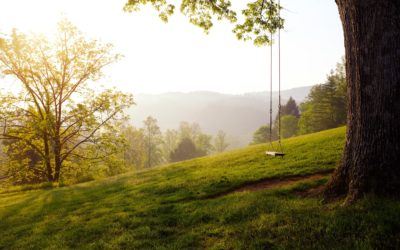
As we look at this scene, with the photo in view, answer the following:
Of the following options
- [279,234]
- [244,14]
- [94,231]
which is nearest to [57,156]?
[94,231]

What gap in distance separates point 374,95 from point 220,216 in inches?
204

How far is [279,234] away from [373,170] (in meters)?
2.66

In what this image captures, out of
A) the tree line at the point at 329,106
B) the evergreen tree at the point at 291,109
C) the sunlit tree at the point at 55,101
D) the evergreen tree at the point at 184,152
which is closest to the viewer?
the sunlit tree at the point at 55,101

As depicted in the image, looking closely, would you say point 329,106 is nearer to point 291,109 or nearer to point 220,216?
point 291,109

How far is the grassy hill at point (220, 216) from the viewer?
5.72 m

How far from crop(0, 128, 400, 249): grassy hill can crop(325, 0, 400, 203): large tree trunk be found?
1.93 feet

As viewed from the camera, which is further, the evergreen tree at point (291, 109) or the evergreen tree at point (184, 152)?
the evergreen tree at point (291, 109)

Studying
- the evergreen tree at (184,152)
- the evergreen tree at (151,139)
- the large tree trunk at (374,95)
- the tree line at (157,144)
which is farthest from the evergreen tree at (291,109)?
the large tree trunk at (374,95)

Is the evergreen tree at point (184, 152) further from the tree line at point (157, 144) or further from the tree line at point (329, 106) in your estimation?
the tree line at point (329, 106)

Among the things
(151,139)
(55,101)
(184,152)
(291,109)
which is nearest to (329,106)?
(184,152)

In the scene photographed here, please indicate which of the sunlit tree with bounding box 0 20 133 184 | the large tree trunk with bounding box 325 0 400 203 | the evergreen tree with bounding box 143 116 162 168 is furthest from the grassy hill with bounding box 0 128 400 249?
the evergreen tree with bounding box 143 116 162 168

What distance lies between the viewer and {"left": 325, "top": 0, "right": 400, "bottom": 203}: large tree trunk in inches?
243

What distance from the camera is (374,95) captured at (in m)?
6.39

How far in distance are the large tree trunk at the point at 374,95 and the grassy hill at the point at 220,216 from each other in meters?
0.59
